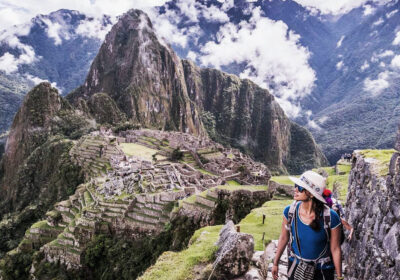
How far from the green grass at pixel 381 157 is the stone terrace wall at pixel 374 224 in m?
0.11

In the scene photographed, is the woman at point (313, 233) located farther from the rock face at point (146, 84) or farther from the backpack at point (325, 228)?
the rock face at point (146, 84)

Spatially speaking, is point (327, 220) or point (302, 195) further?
point (302, 195)

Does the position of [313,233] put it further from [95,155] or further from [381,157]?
[95,155]

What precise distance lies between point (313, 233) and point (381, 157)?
8.39 feet

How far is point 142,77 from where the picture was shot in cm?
15738

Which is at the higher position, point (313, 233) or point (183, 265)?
point (313, 233)

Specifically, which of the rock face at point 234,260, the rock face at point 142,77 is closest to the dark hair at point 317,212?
the rock face at point 234,260

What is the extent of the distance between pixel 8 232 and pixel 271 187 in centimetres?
3685

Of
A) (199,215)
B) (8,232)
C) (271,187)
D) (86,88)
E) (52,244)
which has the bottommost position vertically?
(8,232)

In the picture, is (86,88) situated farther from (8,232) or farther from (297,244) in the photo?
(297,244)

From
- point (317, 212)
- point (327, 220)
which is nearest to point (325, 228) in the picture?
point (327, 220)

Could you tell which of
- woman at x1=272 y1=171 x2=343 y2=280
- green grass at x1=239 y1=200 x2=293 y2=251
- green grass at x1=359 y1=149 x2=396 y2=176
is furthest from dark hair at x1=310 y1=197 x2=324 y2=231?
green grass at x1=239 y1=200 x2=293 y2=251

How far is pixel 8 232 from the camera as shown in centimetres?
3812

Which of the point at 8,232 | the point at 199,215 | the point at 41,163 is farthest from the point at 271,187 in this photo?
the point at 41,163
